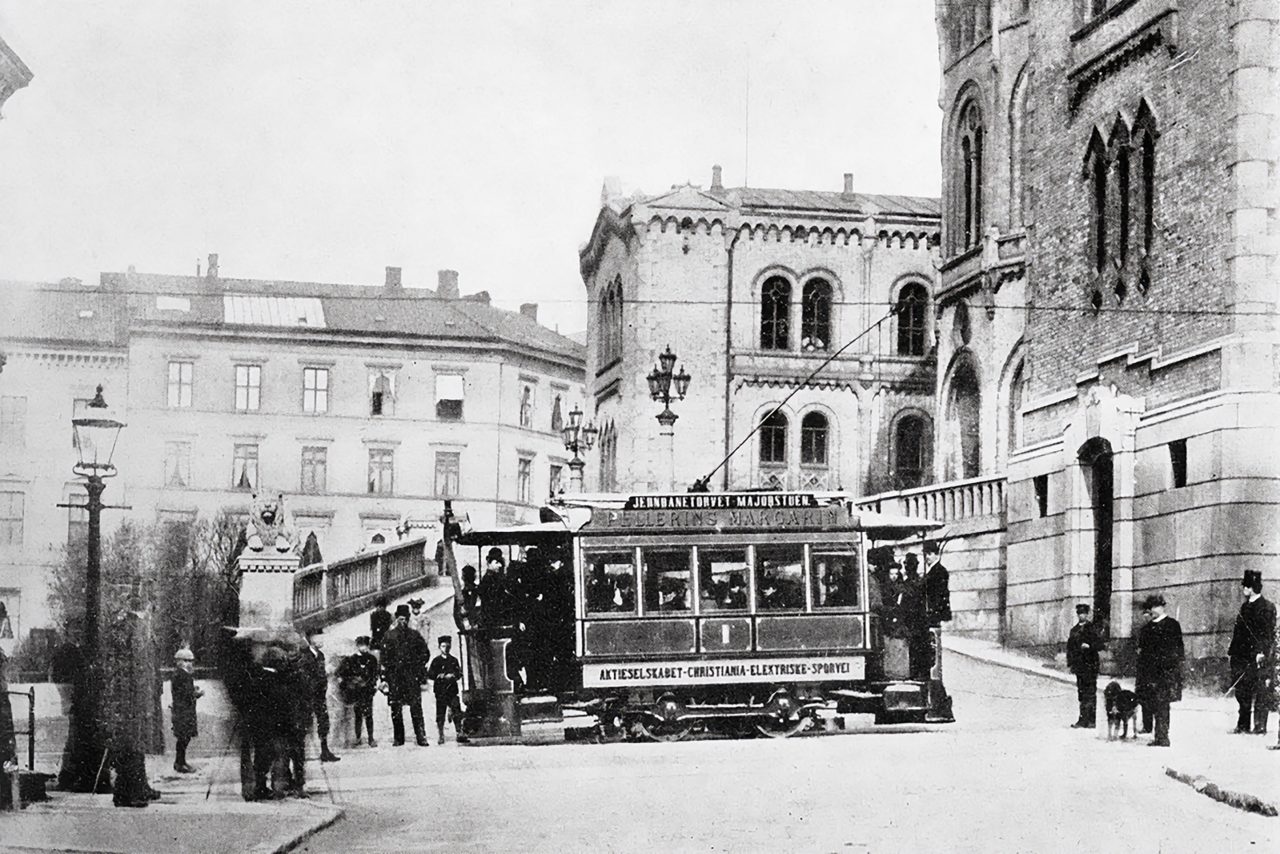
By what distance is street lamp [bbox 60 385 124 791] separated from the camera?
45.2 feet

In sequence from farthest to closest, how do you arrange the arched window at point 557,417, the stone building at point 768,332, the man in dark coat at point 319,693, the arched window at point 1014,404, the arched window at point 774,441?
the arched window at point 774,441 → the stone building at point 768,332 → the arched window at point 1014,404 → the arched window at point 557,417 → the man in dark coat at point 319,693

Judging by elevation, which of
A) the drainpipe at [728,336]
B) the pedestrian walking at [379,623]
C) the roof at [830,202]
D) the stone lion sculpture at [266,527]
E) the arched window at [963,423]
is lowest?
the pedestrian walking at [379,623]

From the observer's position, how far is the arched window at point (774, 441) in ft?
160

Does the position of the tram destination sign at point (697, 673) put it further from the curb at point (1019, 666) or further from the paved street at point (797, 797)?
the curb at point (1019, 666)

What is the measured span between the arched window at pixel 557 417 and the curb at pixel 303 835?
15610 millimetres

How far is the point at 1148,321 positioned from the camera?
19688 millimetres

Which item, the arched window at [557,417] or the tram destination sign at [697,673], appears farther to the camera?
the arched window at [557,417]

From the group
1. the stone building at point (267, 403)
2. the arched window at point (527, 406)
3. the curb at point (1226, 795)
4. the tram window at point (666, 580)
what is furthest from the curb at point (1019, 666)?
the arched window at point (527, 406)

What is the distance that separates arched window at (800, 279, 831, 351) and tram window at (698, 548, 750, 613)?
3274 centimetres

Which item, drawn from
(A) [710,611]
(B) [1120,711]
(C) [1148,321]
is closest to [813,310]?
(C) [1148,321]

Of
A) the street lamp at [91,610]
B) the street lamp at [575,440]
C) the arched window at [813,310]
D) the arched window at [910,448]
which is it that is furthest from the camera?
the arched window at [813,310]

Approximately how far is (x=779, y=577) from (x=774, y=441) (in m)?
31.3

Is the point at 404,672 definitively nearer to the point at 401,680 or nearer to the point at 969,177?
the point at 401,680

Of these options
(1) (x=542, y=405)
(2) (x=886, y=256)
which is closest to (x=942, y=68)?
(2) (x=886, y=256)
